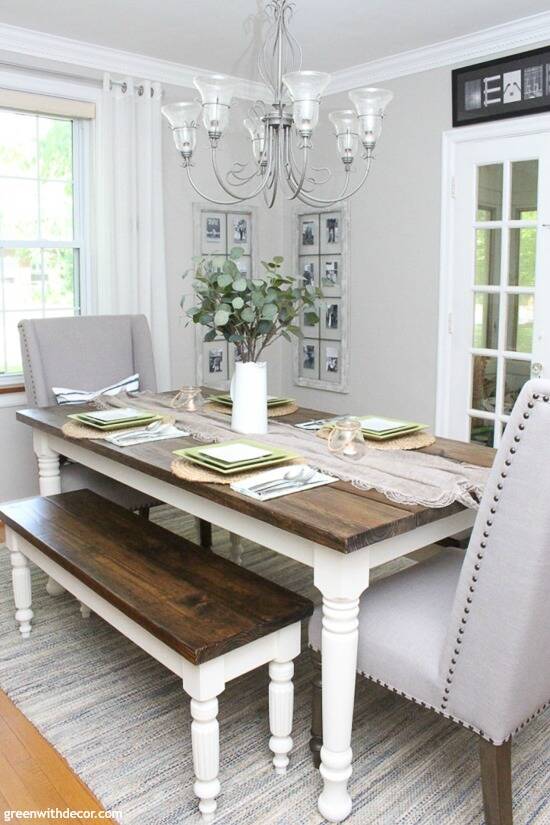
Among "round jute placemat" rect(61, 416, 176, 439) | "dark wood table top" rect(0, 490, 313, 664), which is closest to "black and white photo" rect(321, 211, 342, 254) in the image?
"round jute placemat" rect(61, 416, 176, 439)

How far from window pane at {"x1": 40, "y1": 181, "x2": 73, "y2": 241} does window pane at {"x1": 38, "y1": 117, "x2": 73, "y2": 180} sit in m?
0.06

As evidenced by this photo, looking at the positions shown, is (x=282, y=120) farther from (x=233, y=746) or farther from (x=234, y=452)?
(x=233, y=746)

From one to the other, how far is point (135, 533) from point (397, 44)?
115 inches

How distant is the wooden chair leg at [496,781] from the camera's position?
Answer: 1.62m

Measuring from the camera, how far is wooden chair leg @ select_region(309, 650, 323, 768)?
1.93 meters

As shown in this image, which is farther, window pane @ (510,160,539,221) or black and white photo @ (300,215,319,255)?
black and white photo @ (300,215,319,255)

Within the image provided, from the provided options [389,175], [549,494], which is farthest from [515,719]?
[389,175]

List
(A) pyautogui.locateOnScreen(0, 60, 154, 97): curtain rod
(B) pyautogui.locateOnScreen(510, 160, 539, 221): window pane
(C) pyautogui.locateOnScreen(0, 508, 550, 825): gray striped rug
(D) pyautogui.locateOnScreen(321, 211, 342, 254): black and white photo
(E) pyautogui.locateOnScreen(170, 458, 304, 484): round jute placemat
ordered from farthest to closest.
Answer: (D) pyautogui.locateOnScreen(321, 211, 342, 254): black and white photo, (A) pyautogui.locateOnScreen(0, 60, 154, 97): curtain rod, (B) pyautogui.locateOnScreen(510, 160, 539, 221): window pane, (E) pyautogui.locateOnScreen(170, 458, 304, 484): round jute placemat, (C) pyautogui.locateOnScreen(0, 508, 550, 825): gray striped rug

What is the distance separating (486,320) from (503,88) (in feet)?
3.72

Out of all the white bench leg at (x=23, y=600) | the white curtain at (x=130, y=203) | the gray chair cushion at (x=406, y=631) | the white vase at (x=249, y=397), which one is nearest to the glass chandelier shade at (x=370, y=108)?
the white vase at (x=249, y=397)

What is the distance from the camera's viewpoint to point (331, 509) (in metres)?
1.79

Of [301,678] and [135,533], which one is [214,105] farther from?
[301,678]

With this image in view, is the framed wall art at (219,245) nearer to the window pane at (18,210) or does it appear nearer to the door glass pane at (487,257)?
the window pane at (18,210)

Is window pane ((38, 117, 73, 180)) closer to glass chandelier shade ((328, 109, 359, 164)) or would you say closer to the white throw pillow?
the white throw pillow
